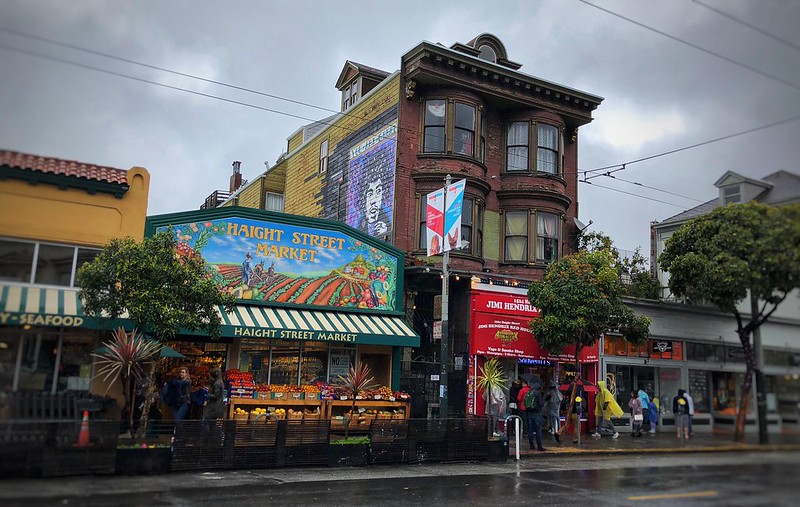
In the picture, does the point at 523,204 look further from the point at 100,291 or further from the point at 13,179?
the point at 13,179

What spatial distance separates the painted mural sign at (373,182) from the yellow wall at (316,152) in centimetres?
128

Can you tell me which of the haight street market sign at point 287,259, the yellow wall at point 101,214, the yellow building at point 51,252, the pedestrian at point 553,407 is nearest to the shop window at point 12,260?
the yellow building at point 51,252

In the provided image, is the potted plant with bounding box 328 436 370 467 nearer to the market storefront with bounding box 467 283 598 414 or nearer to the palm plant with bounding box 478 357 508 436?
the palm plant with bounding box 478 357 508 436

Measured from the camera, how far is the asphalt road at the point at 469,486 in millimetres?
4605

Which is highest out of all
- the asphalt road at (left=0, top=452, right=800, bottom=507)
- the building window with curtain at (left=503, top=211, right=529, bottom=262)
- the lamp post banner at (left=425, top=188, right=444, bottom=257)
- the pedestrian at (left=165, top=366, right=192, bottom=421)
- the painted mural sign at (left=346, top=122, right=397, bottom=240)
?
the painted mural sign at (left=346, top=122, right=397, bottom=240)

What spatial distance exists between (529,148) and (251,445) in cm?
1861

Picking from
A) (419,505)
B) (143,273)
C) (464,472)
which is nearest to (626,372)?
(464,472)

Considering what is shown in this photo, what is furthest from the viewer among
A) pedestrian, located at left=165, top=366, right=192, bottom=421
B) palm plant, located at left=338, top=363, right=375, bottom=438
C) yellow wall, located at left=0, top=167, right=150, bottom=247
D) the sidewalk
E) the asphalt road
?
palm plant, located at left=338, top=363, right=375, bottom=438

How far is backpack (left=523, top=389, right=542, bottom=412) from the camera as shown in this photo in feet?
65.0

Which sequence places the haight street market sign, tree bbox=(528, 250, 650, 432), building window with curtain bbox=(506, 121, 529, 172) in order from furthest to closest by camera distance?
building window with curtain bbox=(506, 121, 529, 172)
tree bbox=(528, 250, 650, 432)
the haight street market sign

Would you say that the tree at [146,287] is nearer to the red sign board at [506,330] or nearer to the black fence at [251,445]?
the black fence at [251,445]

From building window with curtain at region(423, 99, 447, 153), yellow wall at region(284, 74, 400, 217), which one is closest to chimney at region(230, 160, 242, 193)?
yellow wall at region(284, 74, 400, 217)

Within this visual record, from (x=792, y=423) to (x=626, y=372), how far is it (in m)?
12.3

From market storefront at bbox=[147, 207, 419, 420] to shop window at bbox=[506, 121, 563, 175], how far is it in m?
8.03
